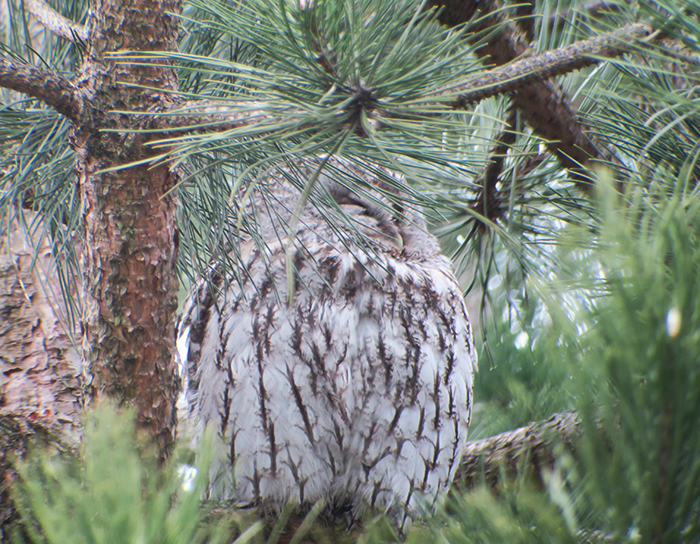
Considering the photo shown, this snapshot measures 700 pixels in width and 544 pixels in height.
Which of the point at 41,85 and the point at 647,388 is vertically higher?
the point at 41,85

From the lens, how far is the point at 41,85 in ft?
2.00

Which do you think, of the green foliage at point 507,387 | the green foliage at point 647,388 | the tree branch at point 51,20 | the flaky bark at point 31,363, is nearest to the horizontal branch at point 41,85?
the tree branch at point 51,20

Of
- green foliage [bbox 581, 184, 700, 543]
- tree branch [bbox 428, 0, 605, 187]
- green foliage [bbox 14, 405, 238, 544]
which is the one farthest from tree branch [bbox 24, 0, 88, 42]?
green foliage [bbox 581, 184, 700, 543]

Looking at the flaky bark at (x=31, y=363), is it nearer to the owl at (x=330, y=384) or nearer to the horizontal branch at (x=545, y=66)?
the owl at (x=330, y=384)

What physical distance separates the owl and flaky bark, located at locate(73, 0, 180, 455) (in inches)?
9.0

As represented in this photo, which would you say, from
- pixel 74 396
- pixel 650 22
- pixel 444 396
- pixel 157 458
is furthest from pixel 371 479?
pixel 650 22

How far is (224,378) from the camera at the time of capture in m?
0.93

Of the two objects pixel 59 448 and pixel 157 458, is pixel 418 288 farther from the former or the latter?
pixel 59 448

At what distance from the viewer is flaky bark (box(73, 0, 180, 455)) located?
0.63m

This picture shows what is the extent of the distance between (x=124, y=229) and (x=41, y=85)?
0.19 meters

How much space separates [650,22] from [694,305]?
1.30 feet

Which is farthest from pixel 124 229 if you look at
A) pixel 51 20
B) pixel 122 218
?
pixel 51 20

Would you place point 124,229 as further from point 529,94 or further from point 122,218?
point 529,94

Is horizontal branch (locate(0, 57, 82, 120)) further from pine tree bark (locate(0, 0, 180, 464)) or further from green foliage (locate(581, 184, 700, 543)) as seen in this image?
green foliage (locate(581, 184, 700, 543))
